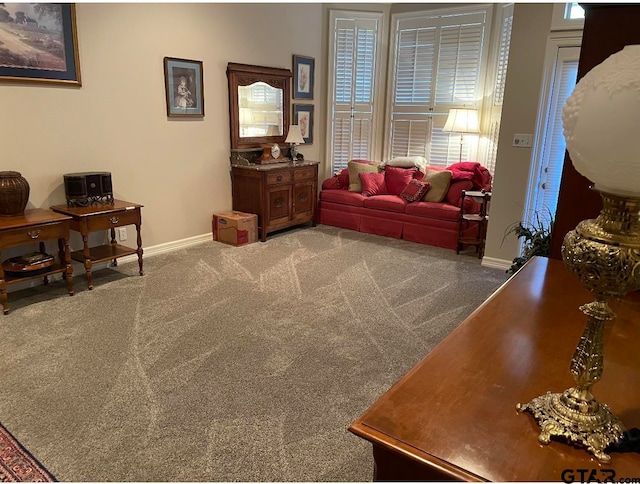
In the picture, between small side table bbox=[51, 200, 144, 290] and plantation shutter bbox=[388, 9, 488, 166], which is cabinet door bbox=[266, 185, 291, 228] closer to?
small side table bbox=[51, 200, 144, 290]

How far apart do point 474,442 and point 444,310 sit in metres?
2.61

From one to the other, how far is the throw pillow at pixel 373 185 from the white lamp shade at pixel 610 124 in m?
4.97

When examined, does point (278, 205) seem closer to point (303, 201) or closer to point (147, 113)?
point (303, 201)

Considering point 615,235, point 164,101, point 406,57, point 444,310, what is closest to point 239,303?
point 444,310

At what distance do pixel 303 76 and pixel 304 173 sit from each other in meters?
1.35

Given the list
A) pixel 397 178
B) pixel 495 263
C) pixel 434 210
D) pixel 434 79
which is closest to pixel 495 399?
pixel 495 263

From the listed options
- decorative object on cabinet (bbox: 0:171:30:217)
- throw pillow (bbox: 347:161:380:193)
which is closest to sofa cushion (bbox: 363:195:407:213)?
throw pillow (bbox: 347:161:380:193)

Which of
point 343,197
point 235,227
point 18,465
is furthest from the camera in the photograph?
point 343,197

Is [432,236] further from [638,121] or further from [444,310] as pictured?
[638,121]

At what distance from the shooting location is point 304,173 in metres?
5.60

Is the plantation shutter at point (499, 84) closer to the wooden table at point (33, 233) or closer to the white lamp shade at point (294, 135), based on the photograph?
the white lamp shade at point (294, 135)

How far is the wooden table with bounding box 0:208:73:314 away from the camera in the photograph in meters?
3.07

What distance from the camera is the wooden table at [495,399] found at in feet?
2.72

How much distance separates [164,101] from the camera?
4.42 meters
